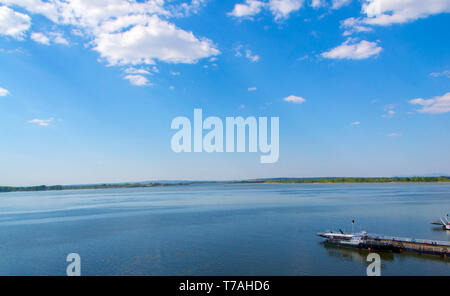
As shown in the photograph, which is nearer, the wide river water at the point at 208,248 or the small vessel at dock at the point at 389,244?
the wide river water at the point at 208,248

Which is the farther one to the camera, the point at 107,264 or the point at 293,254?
the point at 293,254

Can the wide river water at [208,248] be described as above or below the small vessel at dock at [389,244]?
below

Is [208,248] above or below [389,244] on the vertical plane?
below

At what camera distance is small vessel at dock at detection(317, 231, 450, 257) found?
113 feet

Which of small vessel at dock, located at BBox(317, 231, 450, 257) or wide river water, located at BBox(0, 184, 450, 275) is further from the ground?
small vessel at dock, located at BBox(317, 231, 450, 257)

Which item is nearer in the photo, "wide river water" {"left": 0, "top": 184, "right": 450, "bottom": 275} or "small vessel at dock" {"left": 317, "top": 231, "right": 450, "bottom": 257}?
"wide river water" {"left": 0, "top": 184, "right": 450, "bottom": 275}

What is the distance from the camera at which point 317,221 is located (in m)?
58.2

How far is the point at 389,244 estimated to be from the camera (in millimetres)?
36594

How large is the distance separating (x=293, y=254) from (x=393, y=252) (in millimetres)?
13147

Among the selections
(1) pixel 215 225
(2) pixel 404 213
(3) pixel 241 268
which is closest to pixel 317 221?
(1) pixel 215 225

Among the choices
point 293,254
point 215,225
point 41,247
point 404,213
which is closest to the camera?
point 293,254

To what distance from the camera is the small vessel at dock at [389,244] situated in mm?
34594

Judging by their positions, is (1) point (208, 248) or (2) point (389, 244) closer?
(2) point (389, 244)
